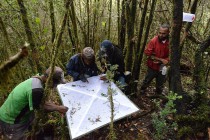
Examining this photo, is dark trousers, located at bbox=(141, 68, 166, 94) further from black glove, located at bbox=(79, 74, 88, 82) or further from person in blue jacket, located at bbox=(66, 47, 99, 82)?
black glove, located at bbox=(79, 74, 88, 82)

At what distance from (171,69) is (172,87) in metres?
0.36

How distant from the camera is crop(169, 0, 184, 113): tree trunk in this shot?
3.77 meters

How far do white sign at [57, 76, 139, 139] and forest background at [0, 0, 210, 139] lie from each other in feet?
2.34

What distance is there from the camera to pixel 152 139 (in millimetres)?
4234

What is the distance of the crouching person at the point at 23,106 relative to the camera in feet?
10.5

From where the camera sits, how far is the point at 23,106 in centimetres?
337

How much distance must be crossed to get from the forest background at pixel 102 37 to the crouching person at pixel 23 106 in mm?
313

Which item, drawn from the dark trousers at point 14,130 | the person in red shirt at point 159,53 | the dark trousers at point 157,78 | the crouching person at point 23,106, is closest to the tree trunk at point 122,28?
the person in red shirt at point 159,53

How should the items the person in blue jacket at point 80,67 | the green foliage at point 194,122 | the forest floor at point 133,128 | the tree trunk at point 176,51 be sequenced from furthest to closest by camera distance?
the person in blue jacket at point 80,67, the forest floor at point 133,128, the green foliage at point 194,122, the tree trunk at point 176,51

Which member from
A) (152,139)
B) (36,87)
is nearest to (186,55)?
(152,139)

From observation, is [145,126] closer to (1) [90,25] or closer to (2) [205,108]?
(2) [205,108]

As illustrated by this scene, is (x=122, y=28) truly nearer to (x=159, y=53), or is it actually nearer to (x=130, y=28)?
(x=130, y=28)

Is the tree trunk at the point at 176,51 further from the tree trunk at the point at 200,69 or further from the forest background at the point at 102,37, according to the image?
the tree trunk at the point at 200,69

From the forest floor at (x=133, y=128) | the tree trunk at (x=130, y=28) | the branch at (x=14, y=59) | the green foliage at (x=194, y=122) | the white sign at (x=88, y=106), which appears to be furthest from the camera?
the tree trunk at (x=130, y=28)
